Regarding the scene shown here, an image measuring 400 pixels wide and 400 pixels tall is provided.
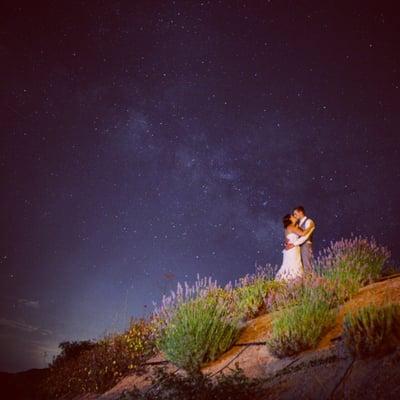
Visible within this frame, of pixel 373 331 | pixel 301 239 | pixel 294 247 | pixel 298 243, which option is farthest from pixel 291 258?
pixel 373 331

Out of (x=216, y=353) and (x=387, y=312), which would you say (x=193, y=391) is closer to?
(x=216, y=353)

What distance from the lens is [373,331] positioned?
12.2 ft

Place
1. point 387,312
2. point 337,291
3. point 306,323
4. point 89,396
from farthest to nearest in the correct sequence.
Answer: point 89,396, point 337,291, point 306,323, point 387,312

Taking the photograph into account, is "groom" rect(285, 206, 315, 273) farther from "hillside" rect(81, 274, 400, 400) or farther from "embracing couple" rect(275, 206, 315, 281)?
"hillside" rect(81, 274, 400, 400)

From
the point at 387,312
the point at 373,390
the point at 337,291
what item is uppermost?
the point at 337,291

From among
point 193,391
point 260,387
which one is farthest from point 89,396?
point 260,387

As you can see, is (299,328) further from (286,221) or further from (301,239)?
(286,221)

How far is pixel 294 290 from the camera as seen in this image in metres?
6.40

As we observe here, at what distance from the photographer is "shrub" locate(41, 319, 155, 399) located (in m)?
7.37

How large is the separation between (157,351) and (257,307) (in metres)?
2.10

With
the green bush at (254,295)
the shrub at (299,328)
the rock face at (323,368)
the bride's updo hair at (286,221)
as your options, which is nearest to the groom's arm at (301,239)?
the bride's updo hair at (286,221)

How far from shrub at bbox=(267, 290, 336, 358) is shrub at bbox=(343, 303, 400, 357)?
76 centimetres

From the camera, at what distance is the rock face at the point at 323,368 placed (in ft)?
10.4

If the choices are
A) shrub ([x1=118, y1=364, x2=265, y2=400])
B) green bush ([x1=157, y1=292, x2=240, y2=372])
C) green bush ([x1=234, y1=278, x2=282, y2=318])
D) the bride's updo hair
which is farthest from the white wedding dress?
shrub ([x1=118, y1=364, x2=265, y2=400])
